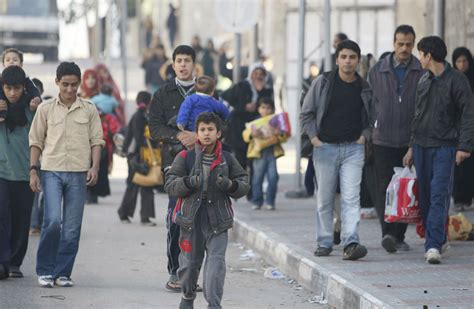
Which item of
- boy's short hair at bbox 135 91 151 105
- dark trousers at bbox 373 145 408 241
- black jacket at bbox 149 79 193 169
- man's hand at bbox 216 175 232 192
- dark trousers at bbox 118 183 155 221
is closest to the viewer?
man's hand at bbox 216 175 232 192

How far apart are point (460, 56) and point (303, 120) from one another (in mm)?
3957

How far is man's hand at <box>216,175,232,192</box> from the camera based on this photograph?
30.8ft

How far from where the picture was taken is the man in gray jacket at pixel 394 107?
12.3 m

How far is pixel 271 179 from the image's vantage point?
16.8 meters

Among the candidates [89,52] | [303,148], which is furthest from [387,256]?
[89,52]

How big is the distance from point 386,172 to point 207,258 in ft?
11.2

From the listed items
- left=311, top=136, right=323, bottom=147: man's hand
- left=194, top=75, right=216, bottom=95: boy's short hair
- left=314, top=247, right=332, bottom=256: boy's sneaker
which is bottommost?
left=314, top=247, right=332, bottom=256: boy's sneaker

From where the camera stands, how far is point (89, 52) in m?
57.8

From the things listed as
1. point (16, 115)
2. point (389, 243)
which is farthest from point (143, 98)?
point (389, 243)

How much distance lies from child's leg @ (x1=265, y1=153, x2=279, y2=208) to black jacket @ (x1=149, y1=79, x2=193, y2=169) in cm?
562

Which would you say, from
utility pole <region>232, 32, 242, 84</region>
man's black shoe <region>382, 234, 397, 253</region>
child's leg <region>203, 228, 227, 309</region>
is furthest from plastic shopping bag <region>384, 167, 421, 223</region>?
utility pole <region>232, 32, 242, 84</region>

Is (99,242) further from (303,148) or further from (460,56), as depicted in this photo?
(460,56)

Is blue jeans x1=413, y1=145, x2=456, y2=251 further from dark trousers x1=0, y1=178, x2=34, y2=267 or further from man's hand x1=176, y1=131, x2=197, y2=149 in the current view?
dark trousers x1=0, y1=178, x2=34, y2=267

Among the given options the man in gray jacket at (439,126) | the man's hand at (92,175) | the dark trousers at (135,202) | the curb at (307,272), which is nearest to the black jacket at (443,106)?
the man in gray jacket at (439,126)
